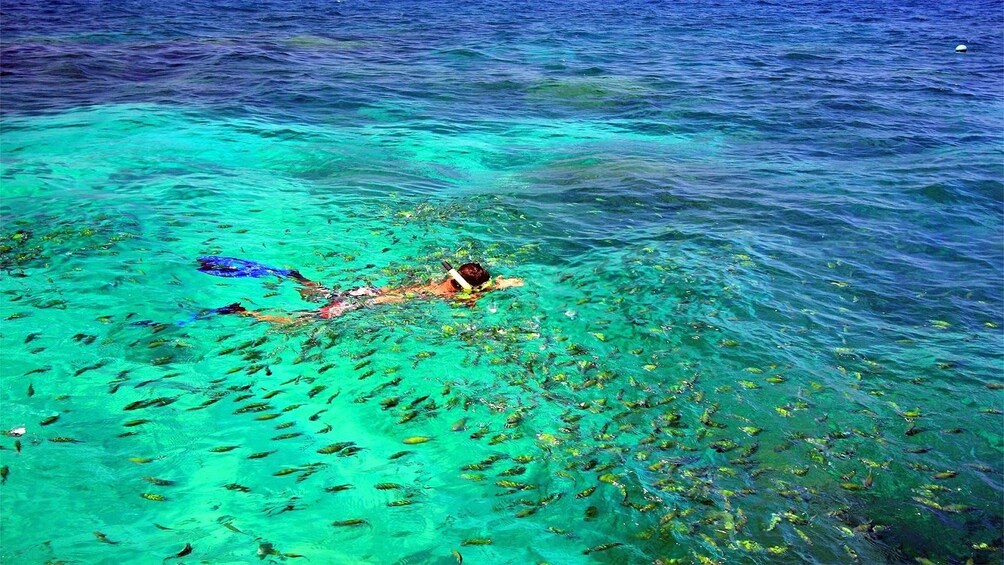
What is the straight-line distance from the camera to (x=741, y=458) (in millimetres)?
10203

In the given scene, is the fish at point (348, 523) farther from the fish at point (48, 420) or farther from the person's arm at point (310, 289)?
the person's arm at point (310, 289)

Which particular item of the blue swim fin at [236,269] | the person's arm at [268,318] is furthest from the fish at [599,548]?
the blue swim fin at [236,269]

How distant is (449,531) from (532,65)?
3002cm

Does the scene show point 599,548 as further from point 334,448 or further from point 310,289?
point 310,289

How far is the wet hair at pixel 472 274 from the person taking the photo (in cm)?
1414

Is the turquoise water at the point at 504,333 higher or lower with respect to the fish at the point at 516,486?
higher

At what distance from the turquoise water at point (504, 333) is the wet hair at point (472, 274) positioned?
0.70 meters

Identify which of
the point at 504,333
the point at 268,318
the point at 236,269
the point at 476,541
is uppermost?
the point at 236,269

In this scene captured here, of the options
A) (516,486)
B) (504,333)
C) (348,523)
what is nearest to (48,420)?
(348,523)

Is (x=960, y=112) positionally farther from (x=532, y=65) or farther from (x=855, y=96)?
(x=532, y=65)

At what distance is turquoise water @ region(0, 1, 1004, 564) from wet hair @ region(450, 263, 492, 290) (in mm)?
704

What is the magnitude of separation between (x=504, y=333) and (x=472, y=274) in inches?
73.2

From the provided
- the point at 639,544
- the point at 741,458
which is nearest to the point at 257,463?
the point at 639,544

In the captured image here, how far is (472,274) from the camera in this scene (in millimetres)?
14203
